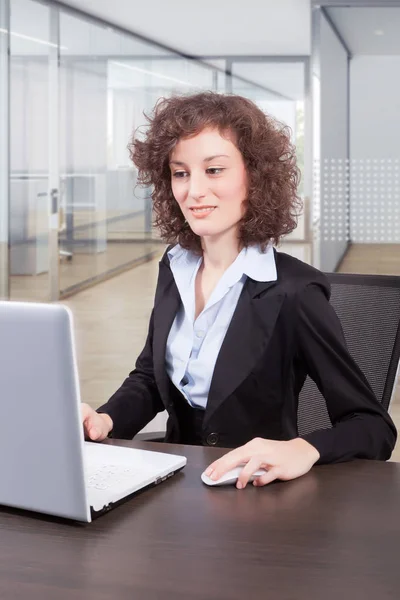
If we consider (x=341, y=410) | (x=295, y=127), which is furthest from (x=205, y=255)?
(x=295, y=127)

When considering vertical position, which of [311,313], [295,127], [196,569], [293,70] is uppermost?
[293,70]

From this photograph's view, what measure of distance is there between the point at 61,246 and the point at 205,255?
20.6ft

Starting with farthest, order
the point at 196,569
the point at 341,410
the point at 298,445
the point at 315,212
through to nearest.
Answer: the point at 315,212 < the point at 341,410 < the point at 298,445 < the point at 196,569

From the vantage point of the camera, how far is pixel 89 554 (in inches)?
46.9

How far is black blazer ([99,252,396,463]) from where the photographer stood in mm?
1767

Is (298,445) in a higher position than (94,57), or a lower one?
lower

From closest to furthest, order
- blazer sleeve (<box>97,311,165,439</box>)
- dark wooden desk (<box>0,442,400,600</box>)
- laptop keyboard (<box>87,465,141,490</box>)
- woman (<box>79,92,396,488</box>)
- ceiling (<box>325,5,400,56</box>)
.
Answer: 1. dark wooden desk (<box>0,442,400,600</box>)
2. laptop keyboard (<box>87,465,141,490</box>)
3. woman (<box>79,92,396,488</box>)
4. blazer sleeve (<box>97,311,165,439</box>)
5. ceiling (<box>325,5,400,56</box>)

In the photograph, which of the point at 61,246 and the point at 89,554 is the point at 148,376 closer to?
the point at 89,554

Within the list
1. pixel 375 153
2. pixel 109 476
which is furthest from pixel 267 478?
pixel 375 153

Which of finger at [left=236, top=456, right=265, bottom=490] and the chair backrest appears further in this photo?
the chair backrest

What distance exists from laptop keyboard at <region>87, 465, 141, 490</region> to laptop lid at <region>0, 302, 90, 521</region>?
0.46 ft

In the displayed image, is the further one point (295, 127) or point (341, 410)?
point (295, 127)

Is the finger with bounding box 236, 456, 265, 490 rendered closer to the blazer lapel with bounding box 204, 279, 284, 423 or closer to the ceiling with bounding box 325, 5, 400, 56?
the blazer lapel with bounding box 204, 279, 284, 423

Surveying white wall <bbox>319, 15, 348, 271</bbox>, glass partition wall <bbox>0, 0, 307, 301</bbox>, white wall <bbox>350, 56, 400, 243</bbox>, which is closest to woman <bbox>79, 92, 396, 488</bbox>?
white wall <bbox>350, 56, 400, 243</bbox>
